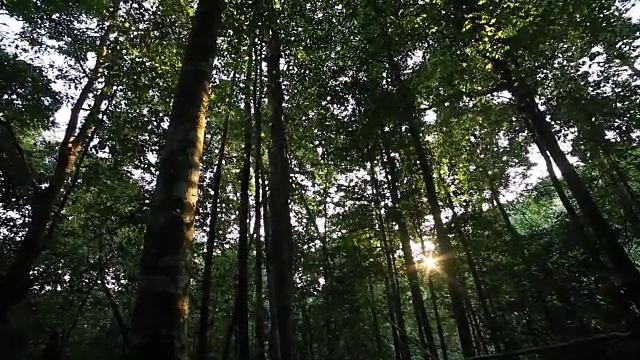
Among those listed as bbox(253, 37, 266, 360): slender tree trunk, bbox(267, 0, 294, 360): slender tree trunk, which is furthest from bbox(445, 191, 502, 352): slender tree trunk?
bbox(267, 0, 294, 360): slender tree trunk

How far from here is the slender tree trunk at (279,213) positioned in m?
5.65

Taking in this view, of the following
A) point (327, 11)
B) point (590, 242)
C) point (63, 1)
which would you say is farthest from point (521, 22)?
point (63, 1)

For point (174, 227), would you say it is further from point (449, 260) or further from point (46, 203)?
point (46, 203)

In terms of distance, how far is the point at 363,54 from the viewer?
316 inches

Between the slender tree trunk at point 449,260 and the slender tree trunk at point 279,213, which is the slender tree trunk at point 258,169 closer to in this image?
the slender tree trunk at point 279,213

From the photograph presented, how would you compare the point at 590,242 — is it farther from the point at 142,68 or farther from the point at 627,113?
the point at 142,68

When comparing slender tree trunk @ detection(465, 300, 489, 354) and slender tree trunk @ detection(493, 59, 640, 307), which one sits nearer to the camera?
slender tree trunk @ detection(493, 59, 640, 307)

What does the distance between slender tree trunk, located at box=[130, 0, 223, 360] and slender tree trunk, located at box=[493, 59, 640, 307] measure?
24.8ft

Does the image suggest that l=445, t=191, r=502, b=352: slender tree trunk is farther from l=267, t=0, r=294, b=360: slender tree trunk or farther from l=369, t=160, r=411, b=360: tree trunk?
l=267, t=0, r=294, b=360: slender tree trunk

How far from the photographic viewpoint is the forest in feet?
21.6

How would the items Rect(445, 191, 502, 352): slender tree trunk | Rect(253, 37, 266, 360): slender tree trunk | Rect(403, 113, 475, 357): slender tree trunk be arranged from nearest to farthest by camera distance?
Rect(253, 37, 266, 360): slender tree trunk < Rect(403, 113, 475, 357): slender tree trunk < Rect(445, 191, 502, 352): slender tree trunk

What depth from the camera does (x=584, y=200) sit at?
7.87 meters

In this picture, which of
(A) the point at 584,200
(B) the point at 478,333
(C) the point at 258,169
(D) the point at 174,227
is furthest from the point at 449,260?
(D) the point at 174,227

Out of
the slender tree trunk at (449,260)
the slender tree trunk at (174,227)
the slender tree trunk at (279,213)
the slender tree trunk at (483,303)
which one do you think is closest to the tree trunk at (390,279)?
the slender tree trunk at (483,303)
